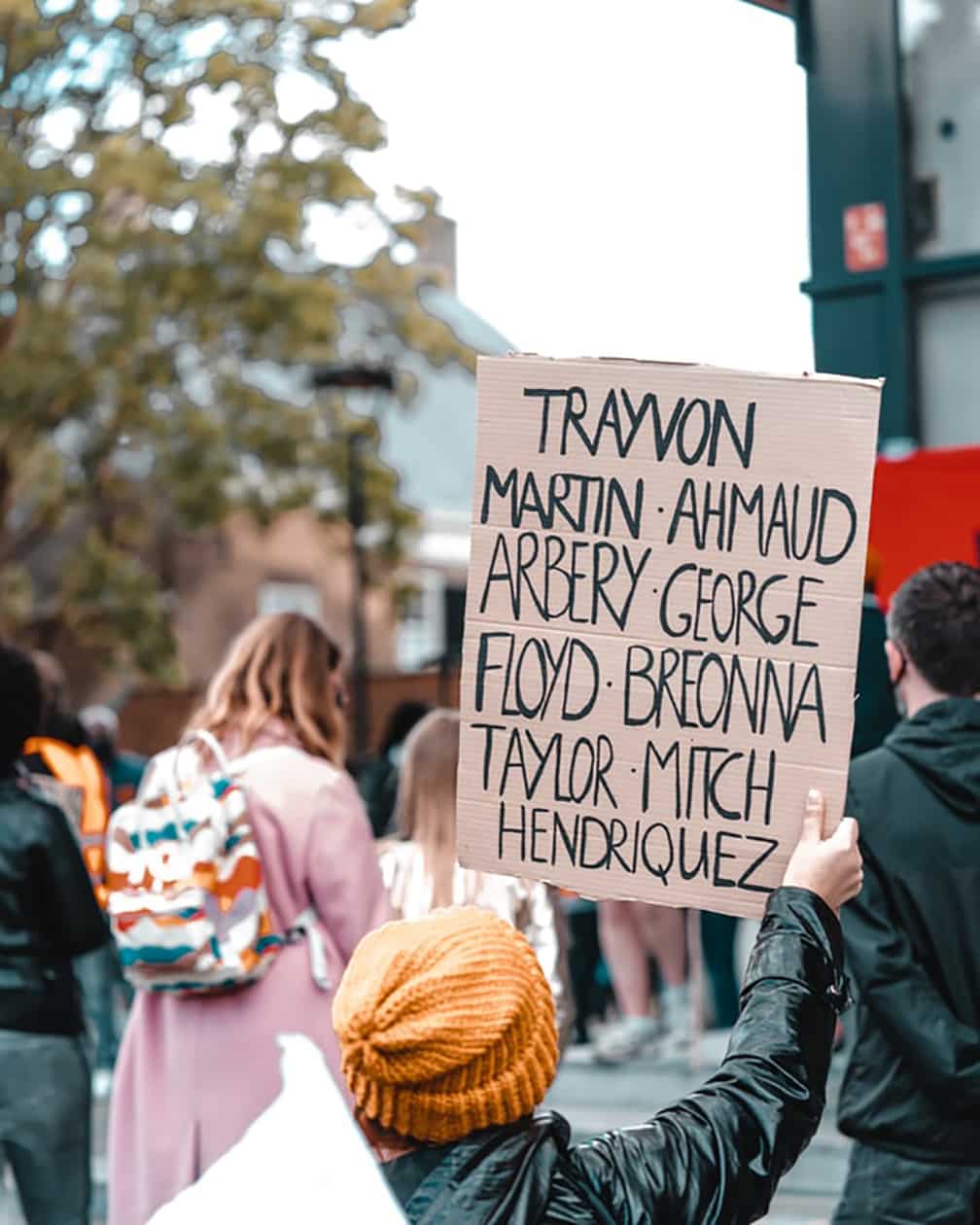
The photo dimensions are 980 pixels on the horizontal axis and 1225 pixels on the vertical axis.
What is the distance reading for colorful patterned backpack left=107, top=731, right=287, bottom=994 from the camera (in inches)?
158

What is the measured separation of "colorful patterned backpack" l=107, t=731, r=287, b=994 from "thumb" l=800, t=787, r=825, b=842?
187cm

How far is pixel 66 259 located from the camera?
15.8m

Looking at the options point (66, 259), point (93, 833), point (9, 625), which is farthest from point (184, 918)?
point (9, 625)

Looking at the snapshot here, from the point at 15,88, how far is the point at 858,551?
1208cm

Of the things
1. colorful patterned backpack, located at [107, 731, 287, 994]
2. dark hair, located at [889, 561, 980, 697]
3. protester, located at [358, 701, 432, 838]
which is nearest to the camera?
dark hair, located at [889, 561, 980, 697]

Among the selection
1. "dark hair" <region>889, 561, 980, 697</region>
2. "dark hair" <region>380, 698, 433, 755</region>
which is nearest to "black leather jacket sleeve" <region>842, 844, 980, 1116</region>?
"dark hair" <region>889, 561, 980, 697</region>

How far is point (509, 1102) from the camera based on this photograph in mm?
2146

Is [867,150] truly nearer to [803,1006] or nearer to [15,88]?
[803,1006]

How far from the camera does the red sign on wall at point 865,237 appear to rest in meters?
7.10

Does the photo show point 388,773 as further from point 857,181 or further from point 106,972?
point 857,181

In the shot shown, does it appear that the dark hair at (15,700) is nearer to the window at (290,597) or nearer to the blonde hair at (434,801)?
the blonde hair at (434,801)

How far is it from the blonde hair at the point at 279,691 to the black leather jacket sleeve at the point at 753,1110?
2.10 m

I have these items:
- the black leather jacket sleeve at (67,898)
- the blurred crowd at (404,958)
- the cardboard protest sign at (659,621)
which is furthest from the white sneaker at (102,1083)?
the cardboard protest sign at (659,621)

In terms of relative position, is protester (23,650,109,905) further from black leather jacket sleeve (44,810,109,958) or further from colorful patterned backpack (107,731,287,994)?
colorful patterned backpack (107,731,287,994)
